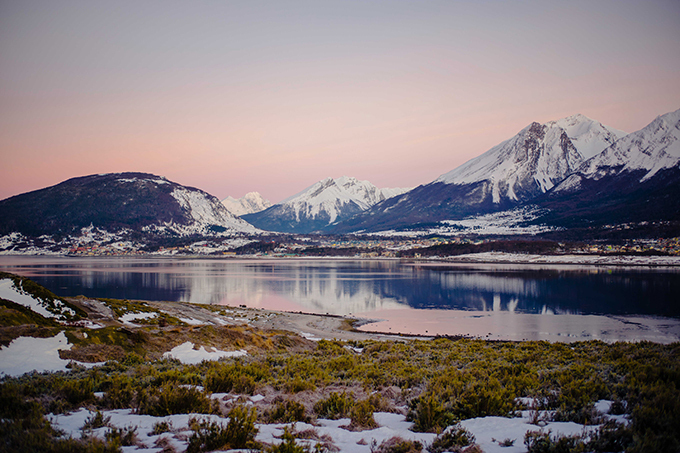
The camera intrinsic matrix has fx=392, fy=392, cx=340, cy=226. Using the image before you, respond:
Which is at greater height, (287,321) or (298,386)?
(298,386)

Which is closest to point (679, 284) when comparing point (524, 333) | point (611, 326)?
point (611, 326)

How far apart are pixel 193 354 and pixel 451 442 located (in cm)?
932

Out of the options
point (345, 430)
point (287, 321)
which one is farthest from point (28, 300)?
point (287, 321)

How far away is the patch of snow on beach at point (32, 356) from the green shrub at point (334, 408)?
241 inches

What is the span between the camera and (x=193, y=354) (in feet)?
39.5

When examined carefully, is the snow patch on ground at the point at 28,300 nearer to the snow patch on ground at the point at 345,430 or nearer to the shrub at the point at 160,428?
the snow patch on ground at the point at 345,430

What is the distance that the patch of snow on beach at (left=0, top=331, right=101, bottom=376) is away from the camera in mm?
8219

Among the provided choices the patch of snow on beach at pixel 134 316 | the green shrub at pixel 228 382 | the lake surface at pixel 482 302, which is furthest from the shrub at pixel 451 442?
the lake surface at pixel 482 302

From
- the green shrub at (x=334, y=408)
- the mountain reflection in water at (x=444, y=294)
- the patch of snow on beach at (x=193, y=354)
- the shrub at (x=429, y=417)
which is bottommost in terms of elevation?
the mountain reflection in water at (x=444, y=294)

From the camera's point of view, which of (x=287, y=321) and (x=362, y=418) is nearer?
(x=362, y=418)

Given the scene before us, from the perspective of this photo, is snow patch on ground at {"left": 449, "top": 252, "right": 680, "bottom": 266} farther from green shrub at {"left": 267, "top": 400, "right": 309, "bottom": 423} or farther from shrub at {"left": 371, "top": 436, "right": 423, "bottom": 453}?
green shrub at {"left": 267, "top": 400, "right": 309, "bottom": 423}

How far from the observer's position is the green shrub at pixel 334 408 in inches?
248

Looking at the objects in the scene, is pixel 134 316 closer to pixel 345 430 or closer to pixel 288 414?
pixel 288 414

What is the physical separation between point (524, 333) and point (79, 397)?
2721cm
